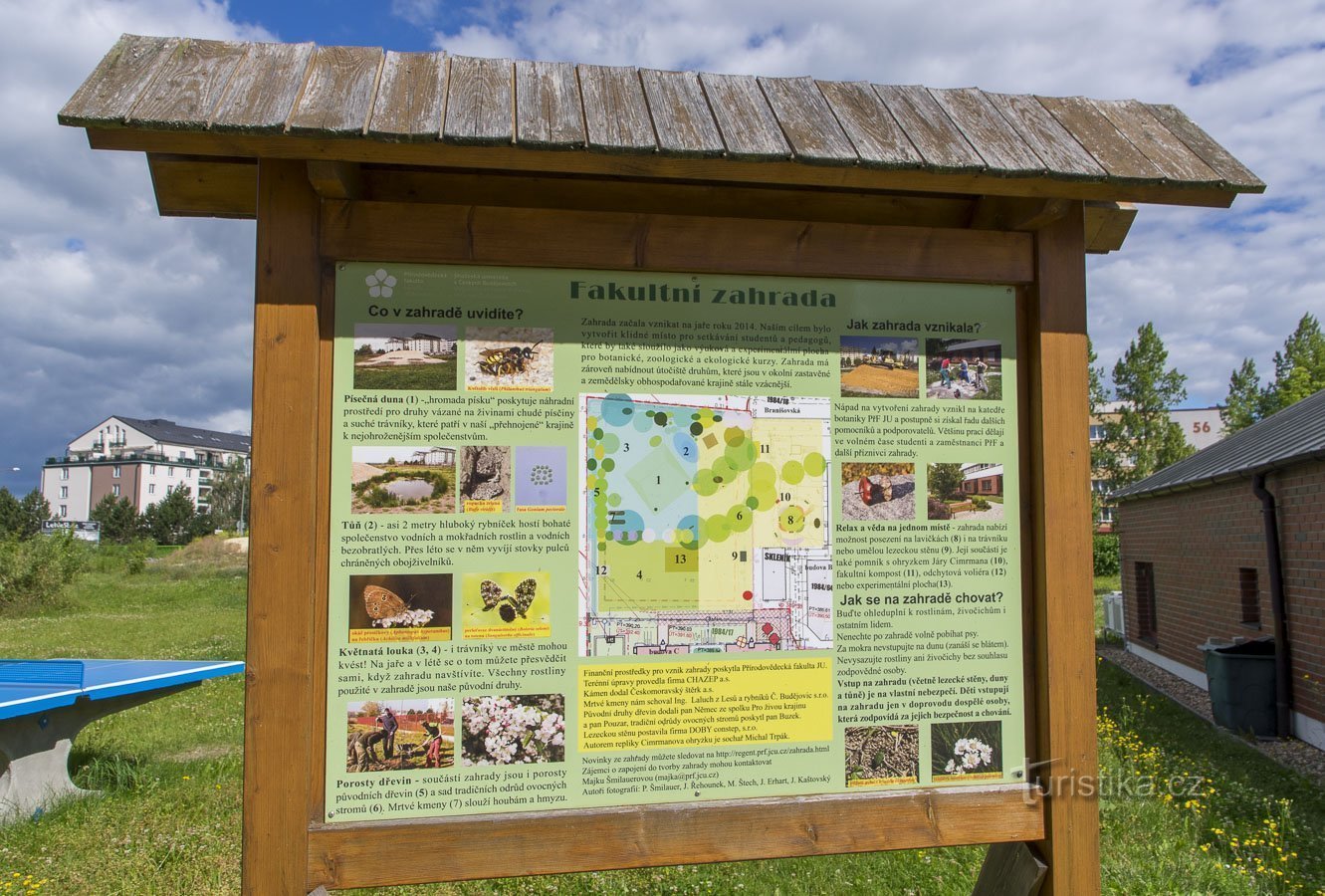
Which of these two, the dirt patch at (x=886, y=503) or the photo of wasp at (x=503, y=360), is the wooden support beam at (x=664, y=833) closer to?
the dirt patch at (x=886, y=503)

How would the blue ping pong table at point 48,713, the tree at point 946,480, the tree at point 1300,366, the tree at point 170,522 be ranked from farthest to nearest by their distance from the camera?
the tree at point 170,522 < the tree at point 1300,366 < the blue ping pong table at point 48,713 < the tree at point 946,480

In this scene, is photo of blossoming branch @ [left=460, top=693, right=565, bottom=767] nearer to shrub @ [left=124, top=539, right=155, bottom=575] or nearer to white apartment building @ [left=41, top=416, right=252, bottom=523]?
shrub @ [left=124, top=539, right=155, bottom=575]

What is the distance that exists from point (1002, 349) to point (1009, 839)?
1.60m

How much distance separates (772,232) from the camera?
277 cm

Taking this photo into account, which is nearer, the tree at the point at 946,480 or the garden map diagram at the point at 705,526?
the garden map diagram at the point at 705,526

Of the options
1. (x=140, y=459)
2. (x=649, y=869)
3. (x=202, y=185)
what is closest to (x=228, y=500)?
(x=140, y=459)

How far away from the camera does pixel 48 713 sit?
6.21 meters

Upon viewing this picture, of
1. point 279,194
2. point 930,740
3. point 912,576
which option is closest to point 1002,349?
point 912,576

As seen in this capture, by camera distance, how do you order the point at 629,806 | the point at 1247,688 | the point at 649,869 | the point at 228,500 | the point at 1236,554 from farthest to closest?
the point at 228,500 < the point at 1236,554 < the point at 1247,688 < the point at 649,869 < the point at 629,806

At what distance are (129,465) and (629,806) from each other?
10532 cm

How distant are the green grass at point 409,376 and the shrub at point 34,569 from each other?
25908mm

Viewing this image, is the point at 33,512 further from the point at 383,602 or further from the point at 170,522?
the point at 383,602

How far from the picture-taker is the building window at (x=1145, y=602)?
655 inches

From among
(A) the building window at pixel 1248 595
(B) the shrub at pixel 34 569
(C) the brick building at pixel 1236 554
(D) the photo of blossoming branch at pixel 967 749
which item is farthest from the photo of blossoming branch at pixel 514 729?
(B) the shrub at pixel 34 569
